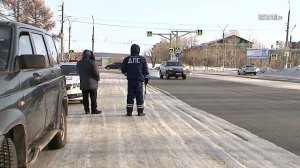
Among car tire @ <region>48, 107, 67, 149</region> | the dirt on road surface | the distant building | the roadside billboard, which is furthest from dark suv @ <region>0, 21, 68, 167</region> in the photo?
the distant building

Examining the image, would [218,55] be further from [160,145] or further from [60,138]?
[60,138]

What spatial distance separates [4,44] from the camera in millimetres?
5148

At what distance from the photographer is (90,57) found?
1260cm

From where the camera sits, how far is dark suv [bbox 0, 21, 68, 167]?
4434mm

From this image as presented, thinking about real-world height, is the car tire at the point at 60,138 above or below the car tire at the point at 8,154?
below

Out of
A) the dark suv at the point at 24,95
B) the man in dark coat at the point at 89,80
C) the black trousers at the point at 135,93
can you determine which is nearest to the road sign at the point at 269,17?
the man in dark coat at the point at 89,80

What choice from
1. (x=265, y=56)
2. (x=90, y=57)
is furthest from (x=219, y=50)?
(x=90, y=57)

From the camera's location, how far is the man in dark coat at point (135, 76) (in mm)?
11758

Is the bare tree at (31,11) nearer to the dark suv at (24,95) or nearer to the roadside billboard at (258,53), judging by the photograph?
the dark suv at (24,95)

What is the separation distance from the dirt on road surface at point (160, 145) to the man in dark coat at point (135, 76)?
0.41 metres

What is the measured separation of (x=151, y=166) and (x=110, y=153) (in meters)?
1.03

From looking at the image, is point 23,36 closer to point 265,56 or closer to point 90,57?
point 90,57

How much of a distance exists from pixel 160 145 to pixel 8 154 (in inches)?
148

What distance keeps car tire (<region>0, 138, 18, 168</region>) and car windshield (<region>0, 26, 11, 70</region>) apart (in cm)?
81
